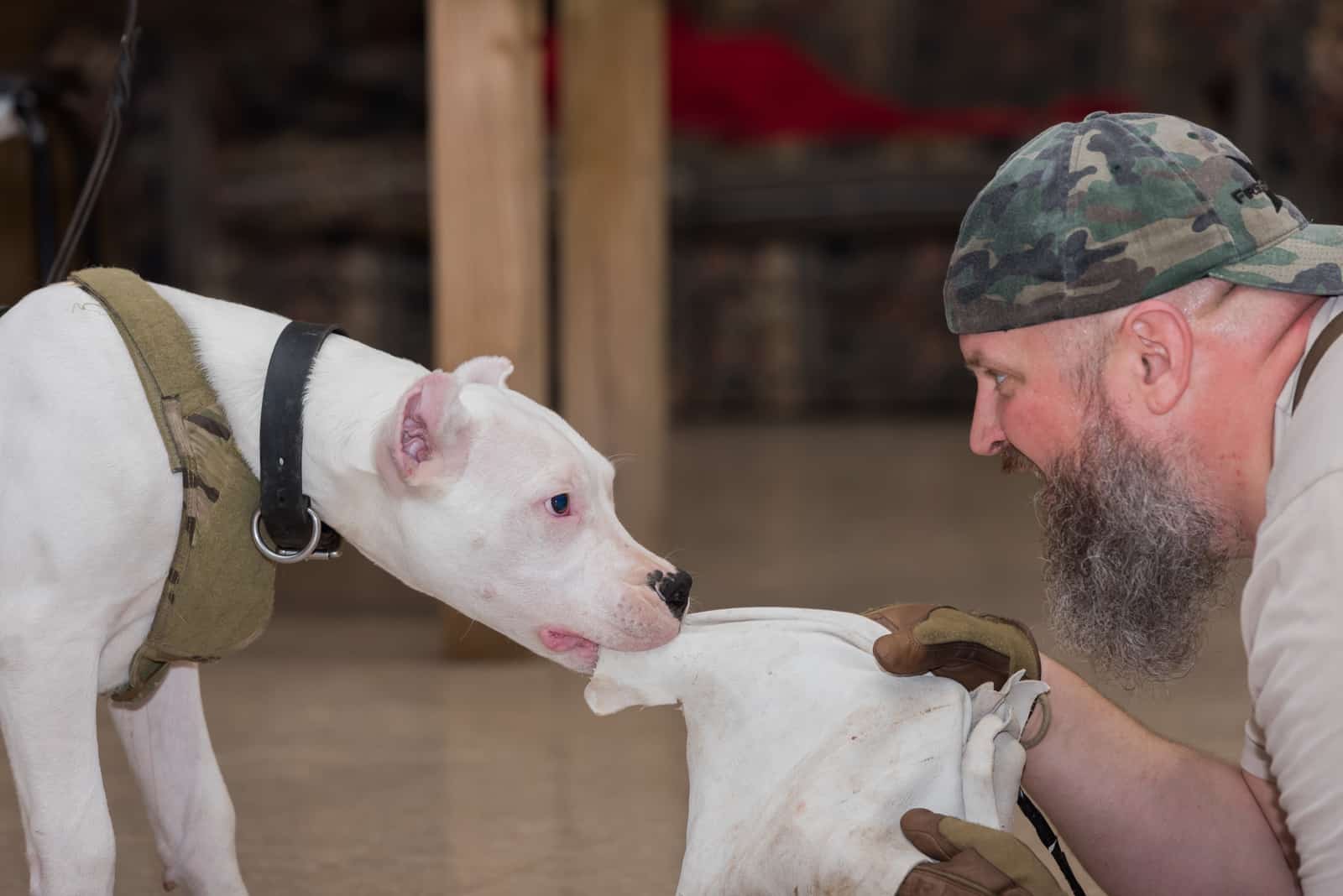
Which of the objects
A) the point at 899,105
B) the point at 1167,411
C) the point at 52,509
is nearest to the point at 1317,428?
the point at 1167,411

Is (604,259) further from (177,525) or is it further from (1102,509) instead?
Answer: (1102,509)

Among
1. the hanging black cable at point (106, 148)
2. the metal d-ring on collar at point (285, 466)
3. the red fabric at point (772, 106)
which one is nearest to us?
the metal d-ring on collar at point (285, 466)

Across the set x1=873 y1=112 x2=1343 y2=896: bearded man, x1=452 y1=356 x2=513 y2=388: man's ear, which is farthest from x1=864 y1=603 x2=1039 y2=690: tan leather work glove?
x1=452 y1=356 x2=513 y2=388: man's ear

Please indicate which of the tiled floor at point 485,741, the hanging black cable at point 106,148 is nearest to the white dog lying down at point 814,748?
the tiled floor at point 485,741

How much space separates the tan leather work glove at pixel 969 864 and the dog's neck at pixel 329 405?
24.4 inches

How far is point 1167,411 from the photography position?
4.49 feet

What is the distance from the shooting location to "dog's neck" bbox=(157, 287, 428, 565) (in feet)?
5.13

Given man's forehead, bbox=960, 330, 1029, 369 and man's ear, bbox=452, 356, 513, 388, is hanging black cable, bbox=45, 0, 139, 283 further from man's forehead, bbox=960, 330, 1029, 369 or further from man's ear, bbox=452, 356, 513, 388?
man's forehead, bbox=960, 330, 1029, 369

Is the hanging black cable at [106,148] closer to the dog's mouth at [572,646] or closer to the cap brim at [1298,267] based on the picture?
the dog's mouth at [572,646]

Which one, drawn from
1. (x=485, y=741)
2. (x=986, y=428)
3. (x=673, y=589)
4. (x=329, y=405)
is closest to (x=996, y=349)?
(x=986, y=428)

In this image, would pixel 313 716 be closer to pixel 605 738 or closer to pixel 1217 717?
pixel 605 738

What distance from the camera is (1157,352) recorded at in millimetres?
1364

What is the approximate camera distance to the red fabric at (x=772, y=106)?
809 centimetres

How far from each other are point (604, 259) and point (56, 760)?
2204 millimetres
